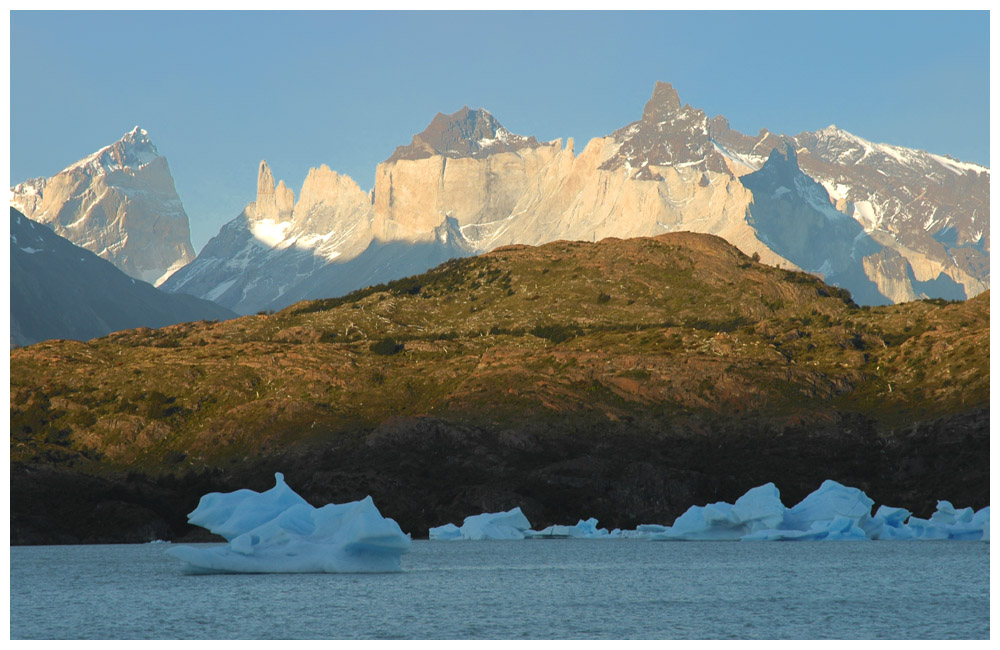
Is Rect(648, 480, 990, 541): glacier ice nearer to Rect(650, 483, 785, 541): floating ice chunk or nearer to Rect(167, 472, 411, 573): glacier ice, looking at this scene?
Rect(650, 483, 785, 541): floating ice chunk

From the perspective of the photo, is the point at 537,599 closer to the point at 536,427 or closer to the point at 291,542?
the point at 291,542

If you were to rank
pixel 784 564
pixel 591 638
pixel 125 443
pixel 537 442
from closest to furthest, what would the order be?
pixel 591 638 → pixel 784 564 → pixel 537 442 → pixel 125 443

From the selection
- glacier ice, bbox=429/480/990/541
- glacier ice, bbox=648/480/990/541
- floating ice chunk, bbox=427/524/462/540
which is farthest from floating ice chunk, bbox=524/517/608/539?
glacier ice, bbox=648/480/990/541

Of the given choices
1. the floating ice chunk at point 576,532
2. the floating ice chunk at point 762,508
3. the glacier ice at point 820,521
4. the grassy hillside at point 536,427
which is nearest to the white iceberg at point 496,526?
the floating ice chunk at point 576,532

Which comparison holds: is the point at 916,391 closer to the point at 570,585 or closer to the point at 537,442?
the point at 537,442

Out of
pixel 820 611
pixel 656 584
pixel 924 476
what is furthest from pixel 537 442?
pixel 820 611

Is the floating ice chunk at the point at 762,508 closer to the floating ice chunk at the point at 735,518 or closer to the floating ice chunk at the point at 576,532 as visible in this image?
the floating ice chunk at the point at 735,518
